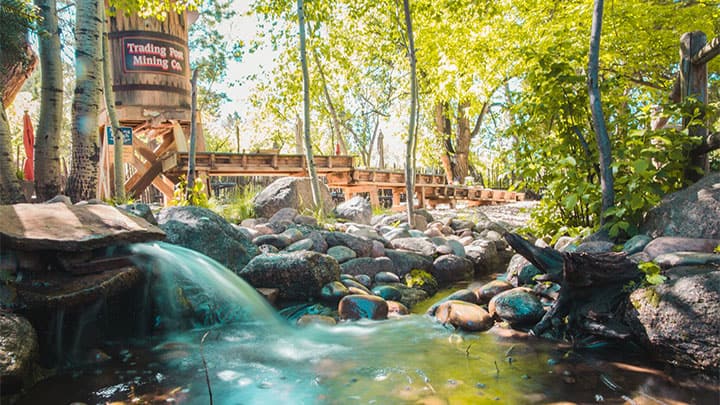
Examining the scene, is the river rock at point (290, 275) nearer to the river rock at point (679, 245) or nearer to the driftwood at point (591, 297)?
the driftwood at point (591, 297)

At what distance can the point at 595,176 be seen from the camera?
5.48 meters

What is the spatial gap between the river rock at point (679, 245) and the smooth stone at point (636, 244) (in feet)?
0.60

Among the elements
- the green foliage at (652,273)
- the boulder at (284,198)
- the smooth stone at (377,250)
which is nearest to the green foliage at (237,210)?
the boulder at (284,198)

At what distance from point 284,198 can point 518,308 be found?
5983 millimetres

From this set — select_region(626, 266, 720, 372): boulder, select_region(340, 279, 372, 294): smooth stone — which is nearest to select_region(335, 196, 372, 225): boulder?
select_region(340, 279, 372, 294): smooth stone

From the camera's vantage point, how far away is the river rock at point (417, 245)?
720 cm

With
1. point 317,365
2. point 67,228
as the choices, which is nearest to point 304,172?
point 67,228

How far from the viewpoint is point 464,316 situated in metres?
4.21

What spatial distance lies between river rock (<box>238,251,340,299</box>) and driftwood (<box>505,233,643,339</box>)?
2434mm

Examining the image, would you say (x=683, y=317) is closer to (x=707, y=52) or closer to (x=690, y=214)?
(x=690, y=214)

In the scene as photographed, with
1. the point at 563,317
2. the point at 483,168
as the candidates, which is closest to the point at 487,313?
the point at 563,317

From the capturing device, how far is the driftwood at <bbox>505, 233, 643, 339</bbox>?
3.50 m

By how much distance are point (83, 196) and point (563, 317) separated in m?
6.75

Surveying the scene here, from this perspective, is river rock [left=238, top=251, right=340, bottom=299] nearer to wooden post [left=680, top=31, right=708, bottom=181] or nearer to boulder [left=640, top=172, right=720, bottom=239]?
boulder [left=640, top=172, right=720, bottom=239]
